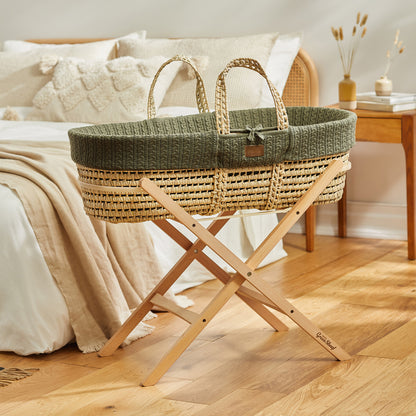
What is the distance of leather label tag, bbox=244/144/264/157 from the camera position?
6.55 feet

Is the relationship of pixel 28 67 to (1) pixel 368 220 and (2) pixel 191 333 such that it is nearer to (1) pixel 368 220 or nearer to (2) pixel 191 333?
(1) pixel 368 220

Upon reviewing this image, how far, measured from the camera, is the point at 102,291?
2.44m

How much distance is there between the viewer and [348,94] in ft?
11.3

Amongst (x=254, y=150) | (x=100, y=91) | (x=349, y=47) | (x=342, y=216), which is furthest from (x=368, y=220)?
(x=254, y=150)

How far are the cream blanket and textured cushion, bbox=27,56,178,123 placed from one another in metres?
0.83

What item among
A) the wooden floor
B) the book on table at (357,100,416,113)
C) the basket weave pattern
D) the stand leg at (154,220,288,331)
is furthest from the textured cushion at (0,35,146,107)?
the basket weave pattern

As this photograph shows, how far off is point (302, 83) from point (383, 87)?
521mm

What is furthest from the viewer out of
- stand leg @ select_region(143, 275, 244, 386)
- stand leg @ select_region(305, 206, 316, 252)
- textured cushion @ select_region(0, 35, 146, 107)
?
textured cushion @ select_region(0, 35, 146, 107)

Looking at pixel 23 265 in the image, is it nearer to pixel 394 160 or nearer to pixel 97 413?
pixel 97 413

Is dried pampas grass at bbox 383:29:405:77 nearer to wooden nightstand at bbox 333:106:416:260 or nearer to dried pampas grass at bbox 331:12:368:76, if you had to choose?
dried pampas grass at bbox 331:12:368:76

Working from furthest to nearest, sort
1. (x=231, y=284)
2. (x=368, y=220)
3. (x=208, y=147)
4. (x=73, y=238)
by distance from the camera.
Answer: (x=368, y=220) < (x=73, y=238) < (x=231, y=284) < (x=208, y=147)

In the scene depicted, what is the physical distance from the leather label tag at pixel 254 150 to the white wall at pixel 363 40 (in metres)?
1.90

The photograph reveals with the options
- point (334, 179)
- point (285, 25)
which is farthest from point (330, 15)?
point (334, 179)

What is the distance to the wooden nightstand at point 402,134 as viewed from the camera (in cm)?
326
